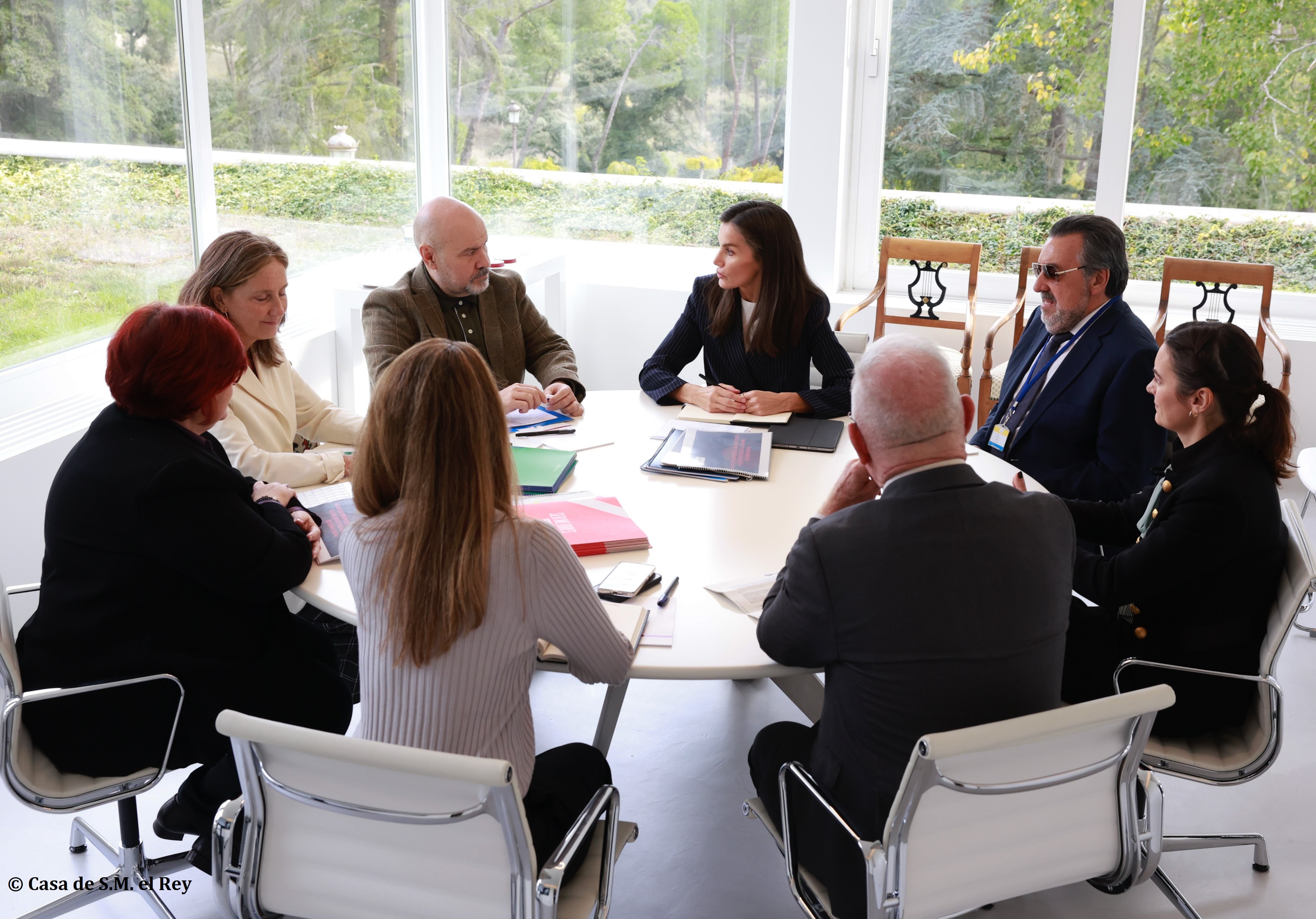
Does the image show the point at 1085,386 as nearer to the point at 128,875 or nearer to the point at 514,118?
the point at 128,875

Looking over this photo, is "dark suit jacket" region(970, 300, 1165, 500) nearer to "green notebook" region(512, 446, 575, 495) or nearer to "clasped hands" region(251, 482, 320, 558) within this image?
"green notebook" region(512, 446, 575, 495)

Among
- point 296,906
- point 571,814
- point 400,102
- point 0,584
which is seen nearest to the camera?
point 296,906

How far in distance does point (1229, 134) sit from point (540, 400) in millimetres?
3894

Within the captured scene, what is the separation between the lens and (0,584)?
6.24 ft

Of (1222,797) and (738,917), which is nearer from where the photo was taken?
(738,917)

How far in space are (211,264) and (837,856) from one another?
2048 mm

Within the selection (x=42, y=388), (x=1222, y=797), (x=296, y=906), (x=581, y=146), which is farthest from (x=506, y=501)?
(x=581, y=146)

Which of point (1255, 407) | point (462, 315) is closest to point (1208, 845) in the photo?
point (1255, 407)

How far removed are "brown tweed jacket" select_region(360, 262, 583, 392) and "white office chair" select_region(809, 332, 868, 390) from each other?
30.2 inches

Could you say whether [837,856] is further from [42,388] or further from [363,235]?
[363,235]

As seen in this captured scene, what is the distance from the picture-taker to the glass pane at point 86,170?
10.9ft

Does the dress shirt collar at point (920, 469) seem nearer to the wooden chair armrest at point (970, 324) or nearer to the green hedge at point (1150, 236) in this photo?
the wooden chair armrest at point (970, 324)

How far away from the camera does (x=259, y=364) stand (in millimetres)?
2783

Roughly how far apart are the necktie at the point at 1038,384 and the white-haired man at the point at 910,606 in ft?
4.76
